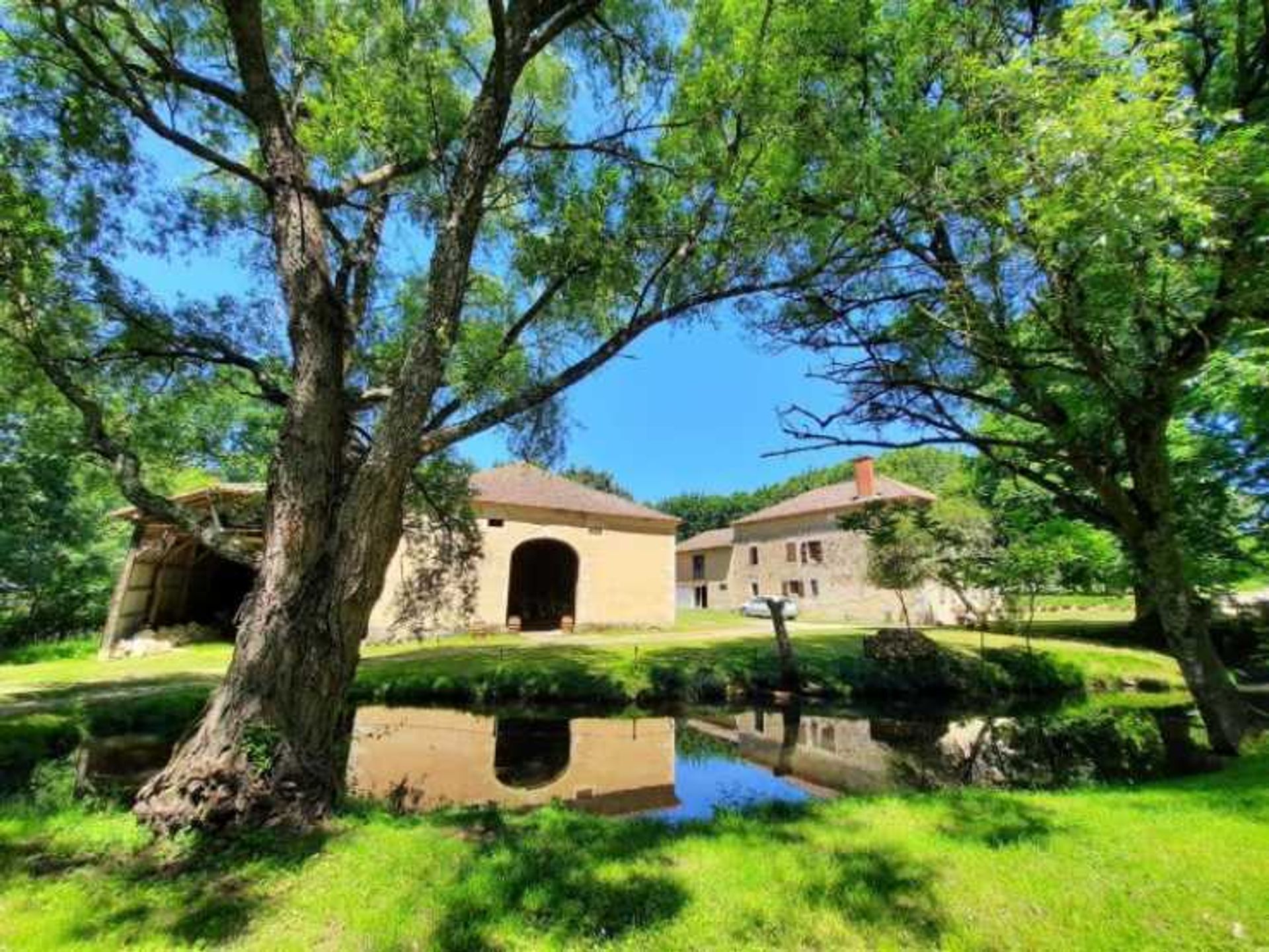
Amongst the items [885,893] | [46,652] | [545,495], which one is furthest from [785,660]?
[46,652]

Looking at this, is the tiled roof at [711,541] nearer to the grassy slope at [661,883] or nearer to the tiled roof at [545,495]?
the tiled roof at [545,495]

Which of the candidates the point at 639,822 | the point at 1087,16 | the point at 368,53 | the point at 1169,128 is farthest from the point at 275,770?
the point at 1087,16

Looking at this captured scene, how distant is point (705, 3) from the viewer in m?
6.09

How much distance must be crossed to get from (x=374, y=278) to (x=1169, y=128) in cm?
875

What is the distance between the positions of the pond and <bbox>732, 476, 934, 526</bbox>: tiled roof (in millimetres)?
15979

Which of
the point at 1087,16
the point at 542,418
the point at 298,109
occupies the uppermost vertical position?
the point at 298,109

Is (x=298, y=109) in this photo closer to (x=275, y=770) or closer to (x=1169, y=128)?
(x=275, y=770)

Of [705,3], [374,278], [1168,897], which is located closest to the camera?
[1168,897]

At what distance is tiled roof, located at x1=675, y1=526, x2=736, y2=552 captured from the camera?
38000mm

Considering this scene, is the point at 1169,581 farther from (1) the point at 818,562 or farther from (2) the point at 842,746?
(1) the point at 818,562

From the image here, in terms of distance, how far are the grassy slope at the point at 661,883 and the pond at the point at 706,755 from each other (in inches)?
58.8

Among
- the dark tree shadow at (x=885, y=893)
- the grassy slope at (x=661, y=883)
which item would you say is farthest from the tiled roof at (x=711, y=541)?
the dark tree shadow at (x=885, y=893)

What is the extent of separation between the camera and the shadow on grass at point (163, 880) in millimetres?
3076

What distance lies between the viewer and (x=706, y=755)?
8.88m
